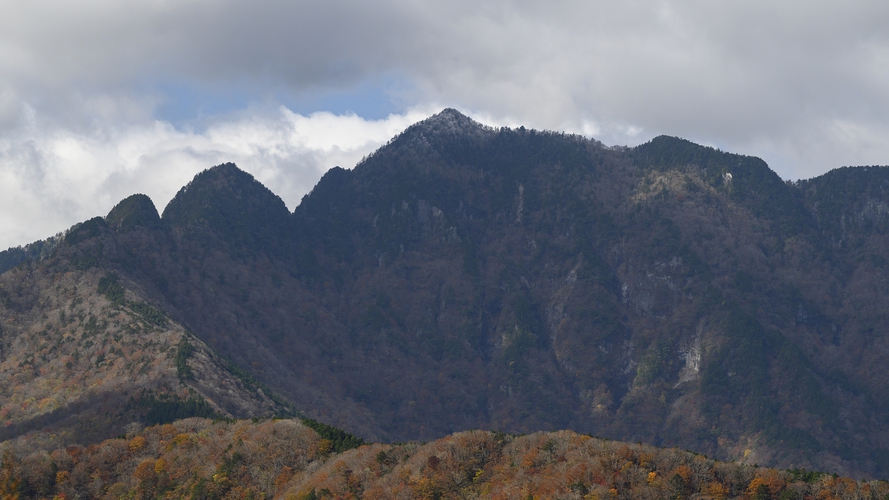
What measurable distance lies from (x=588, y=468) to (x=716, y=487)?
76.8 feet

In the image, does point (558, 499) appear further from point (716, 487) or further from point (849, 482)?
point (849, 482)

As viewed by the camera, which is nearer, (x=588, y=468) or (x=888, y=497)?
(x=888, y=497)

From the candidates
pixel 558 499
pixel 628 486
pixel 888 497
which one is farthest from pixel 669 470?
pixel 888 497

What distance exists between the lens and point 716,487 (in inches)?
7421

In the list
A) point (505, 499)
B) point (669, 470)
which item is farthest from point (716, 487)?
point (505, 499)

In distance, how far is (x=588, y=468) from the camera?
198625 millimetres

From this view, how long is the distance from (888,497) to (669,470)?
37086 millimetres

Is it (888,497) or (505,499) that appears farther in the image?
(505,499)

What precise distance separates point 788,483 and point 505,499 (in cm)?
5063

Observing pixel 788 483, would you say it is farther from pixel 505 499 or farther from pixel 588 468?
pixel 505 499

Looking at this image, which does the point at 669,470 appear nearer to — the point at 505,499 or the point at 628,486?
the point at 628,486

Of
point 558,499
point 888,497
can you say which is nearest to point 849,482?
point 888,497

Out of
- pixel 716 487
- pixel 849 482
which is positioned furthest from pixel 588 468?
pixel 849 482

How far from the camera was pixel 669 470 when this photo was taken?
646 feet
